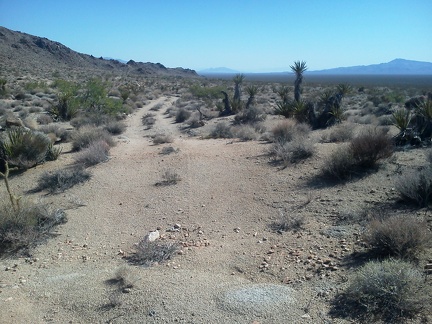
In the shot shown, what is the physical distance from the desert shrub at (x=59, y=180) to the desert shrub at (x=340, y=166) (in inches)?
255

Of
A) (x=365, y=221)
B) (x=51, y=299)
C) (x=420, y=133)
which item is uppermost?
(x=420, y=133)

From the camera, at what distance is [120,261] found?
6.08 m

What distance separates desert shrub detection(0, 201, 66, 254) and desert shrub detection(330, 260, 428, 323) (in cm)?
535

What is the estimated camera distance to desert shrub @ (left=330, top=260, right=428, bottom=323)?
13.3 ft

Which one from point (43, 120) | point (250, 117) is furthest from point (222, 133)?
point (43, 120)

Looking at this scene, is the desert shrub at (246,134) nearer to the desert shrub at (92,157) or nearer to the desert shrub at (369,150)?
the desert shrub at (92,157)

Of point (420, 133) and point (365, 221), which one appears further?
point (420, 133)

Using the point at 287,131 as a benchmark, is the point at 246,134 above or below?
below

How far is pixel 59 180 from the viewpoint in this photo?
9.84 meters

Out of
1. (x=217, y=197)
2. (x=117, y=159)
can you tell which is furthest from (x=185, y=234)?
(x=117, y=159)

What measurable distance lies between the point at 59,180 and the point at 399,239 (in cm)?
820

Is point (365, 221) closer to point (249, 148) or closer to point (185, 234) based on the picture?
point (185, 234)

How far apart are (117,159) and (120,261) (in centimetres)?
675

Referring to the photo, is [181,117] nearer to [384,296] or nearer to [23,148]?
[23,148]
